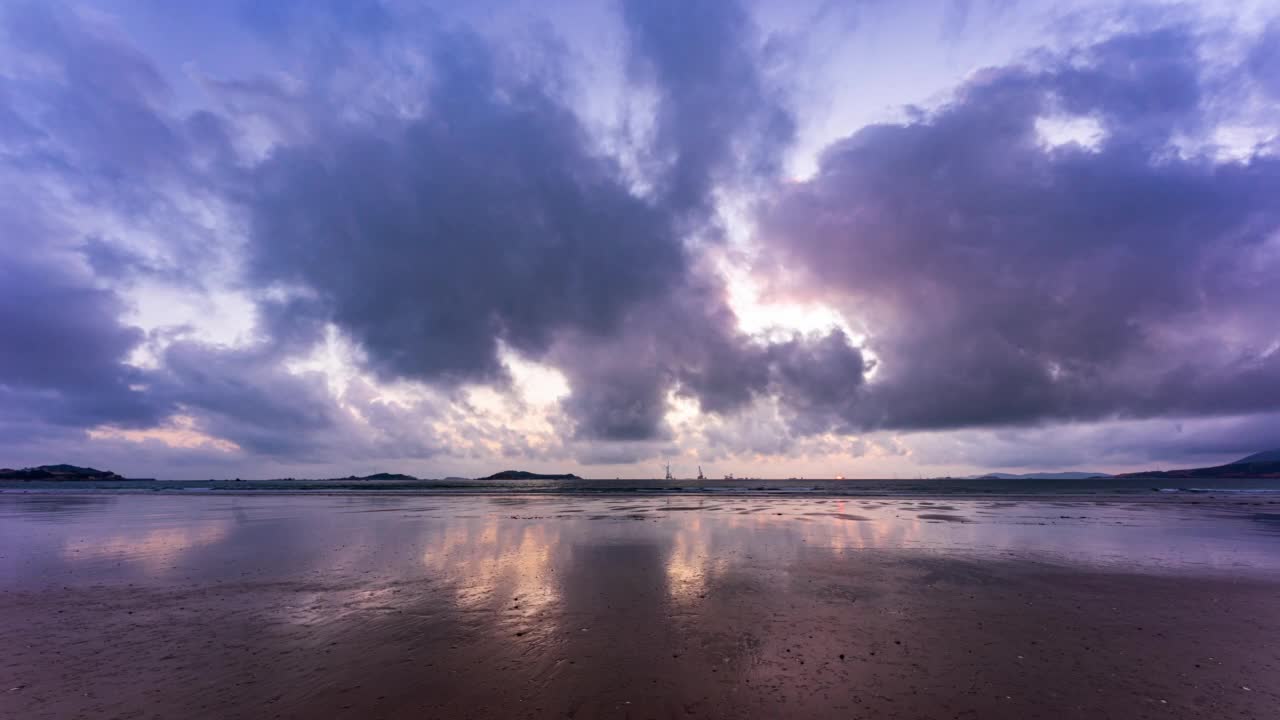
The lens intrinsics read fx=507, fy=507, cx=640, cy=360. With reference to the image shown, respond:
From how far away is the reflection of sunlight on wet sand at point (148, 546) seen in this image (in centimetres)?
2260

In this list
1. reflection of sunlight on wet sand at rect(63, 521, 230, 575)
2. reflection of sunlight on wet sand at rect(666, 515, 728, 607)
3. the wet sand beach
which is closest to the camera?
the wet sand beach

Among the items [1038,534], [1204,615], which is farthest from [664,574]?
[1038,534]

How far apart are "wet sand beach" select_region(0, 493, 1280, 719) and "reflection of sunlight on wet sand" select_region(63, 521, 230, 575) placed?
30 centimetres

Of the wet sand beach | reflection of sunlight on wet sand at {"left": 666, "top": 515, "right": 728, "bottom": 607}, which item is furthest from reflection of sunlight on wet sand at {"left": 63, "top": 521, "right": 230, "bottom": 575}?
reflection of sunlight on wet sand at {"left": 666, "top": 515, "right": 728, "bottom": 607}

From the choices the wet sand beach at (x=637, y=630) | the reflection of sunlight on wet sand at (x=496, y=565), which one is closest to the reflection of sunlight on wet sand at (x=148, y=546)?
the wet sand beach at (x=637, y=630)

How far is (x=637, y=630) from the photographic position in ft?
42.4

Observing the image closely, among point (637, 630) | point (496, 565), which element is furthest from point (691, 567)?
point (637, 630)

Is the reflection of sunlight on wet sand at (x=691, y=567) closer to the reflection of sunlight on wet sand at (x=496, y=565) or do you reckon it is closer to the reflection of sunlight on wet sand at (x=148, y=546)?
the reflection of sunlight on wet sand at (x=496, y=565)

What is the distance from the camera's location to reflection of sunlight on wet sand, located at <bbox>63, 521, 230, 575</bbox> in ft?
74.1

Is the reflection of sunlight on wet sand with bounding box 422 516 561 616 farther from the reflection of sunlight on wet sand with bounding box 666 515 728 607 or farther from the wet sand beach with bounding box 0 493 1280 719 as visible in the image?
the reflection of sunlight on wet sand with bounding box 666 515 728 607

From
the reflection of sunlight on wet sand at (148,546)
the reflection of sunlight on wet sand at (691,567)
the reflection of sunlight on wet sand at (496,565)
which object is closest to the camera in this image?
the reflection of sunlight on wet sand at (496,565)

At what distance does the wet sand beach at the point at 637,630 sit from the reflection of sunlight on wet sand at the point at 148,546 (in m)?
0.30

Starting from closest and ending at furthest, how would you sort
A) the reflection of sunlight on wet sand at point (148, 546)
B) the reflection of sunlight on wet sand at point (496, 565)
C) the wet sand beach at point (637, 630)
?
the wet sand beach at point (637, 630) → the reflection of sunlight on wet sand at point (496, 565) → the reflection of sunlight on wet sand at point (148, 546)

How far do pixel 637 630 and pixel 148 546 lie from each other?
1135 inches
